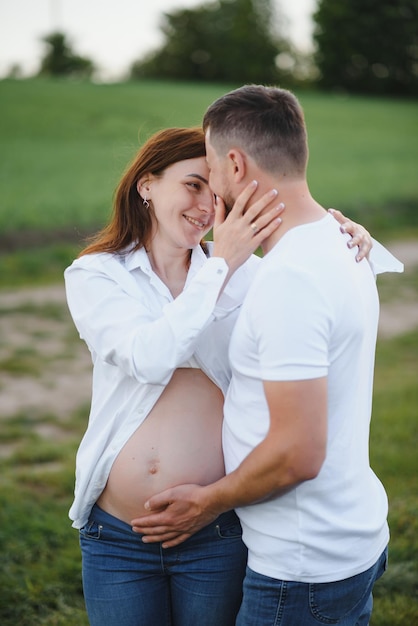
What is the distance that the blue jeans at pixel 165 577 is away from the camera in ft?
7.76

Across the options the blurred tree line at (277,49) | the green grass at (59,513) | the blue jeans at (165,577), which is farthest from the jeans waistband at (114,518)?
the blurred tree line at (277,49)

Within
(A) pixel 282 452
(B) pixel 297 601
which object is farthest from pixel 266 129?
(B) pixel 297 601

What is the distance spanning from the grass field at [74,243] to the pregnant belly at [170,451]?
3.56 feet

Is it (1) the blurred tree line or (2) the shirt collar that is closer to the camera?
(2) the shirt collar

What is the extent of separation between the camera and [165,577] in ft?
7.97

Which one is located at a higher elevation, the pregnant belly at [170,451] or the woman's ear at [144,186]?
the woman's ear at [144,186]

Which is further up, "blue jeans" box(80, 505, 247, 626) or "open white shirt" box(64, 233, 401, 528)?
"open white shirt" box(64, 233, 401, 528)

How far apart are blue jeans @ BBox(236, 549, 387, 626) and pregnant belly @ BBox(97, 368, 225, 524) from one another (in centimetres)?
39

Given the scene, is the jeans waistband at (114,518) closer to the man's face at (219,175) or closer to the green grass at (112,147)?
the man's face at (219,175)

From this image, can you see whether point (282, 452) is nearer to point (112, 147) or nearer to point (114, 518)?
point (114, 518)

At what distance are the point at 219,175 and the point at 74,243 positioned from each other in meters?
11.7

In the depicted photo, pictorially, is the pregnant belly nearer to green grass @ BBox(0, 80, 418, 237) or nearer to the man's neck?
the man's neck

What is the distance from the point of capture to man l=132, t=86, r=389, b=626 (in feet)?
6.05

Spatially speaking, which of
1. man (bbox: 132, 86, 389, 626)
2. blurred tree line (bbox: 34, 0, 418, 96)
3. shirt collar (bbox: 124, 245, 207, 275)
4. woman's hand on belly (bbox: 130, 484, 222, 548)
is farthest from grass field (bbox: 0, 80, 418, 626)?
blurred tree line (bbox: 34, 0, 418, 96)
